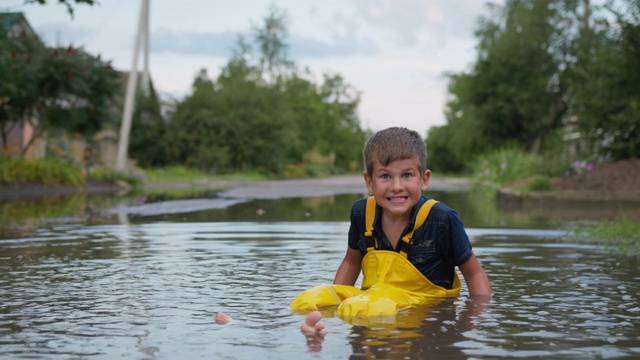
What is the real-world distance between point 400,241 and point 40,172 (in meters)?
24.5

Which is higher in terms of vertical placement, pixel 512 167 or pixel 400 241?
pixel 512 167

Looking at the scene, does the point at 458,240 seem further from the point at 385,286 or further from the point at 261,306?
the point at 261,306

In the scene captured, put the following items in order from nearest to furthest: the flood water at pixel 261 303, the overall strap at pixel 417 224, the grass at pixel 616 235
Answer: the flood water at pixel 261 303
the overall strap at pixel 417 224
the grass at pixel 616 235

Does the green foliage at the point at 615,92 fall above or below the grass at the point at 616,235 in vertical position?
above

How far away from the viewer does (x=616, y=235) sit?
467 inches

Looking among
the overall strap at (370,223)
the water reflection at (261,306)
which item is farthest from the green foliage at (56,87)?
the overall strap at (370,223)

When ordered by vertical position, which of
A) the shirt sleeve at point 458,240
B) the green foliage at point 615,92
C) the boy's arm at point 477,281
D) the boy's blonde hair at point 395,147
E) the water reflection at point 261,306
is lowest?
the water reflection at point 261,306

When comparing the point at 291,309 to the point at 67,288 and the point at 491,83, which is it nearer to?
the point at 67,288

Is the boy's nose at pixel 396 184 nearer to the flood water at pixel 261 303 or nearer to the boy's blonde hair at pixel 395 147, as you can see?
the boy's blonde hair at pixel 395 147

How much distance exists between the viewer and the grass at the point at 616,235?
418 inches

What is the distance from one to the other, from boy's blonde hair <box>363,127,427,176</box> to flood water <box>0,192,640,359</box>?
935mm

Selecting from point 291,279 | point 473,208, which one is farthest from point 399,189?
point 473,208

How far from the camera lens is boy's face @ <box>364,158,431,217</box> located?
6164mm

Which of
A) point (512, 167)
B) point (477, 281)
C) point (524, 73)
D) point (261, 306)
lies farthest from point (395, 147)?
point (524, 73)
